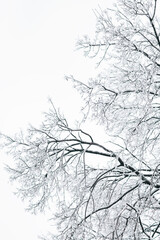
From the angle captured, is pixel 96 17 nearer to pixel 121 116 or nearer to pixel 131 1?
pixel 131 1

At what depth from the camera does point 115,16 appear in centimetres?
454

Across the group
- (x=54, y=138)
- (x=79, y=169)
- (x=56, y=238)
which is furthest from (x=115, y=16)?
(x=56, y=238)

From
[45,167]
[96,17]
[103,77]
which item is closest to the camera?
[45,167]

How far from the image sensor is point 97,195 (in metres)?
4.69

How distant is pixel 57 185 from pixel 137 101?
1.37 meters

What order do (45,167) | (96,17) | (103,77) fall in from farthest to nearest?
(103,77), (96,17), (45,167)

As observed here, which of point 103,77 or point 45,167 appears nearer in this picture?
point 45,167

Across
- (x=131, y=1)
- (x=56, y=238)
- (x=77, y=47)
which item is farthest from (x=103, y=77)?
(x=56, y=238)

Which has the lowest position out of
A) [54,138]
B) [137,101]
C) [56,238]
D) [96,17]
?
[56,238]

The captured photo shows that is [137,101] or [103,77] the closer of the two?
[137,101]

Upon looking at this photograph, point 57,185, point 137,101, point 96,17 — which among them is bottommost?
point 57,185

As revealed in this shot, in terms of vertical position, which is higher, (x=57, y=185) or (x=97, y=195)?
(x=97, y=195)

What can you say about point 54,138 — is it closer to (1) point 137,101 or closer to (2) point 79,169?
(2) point 79,169

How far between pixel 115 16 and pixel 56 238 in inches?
108
